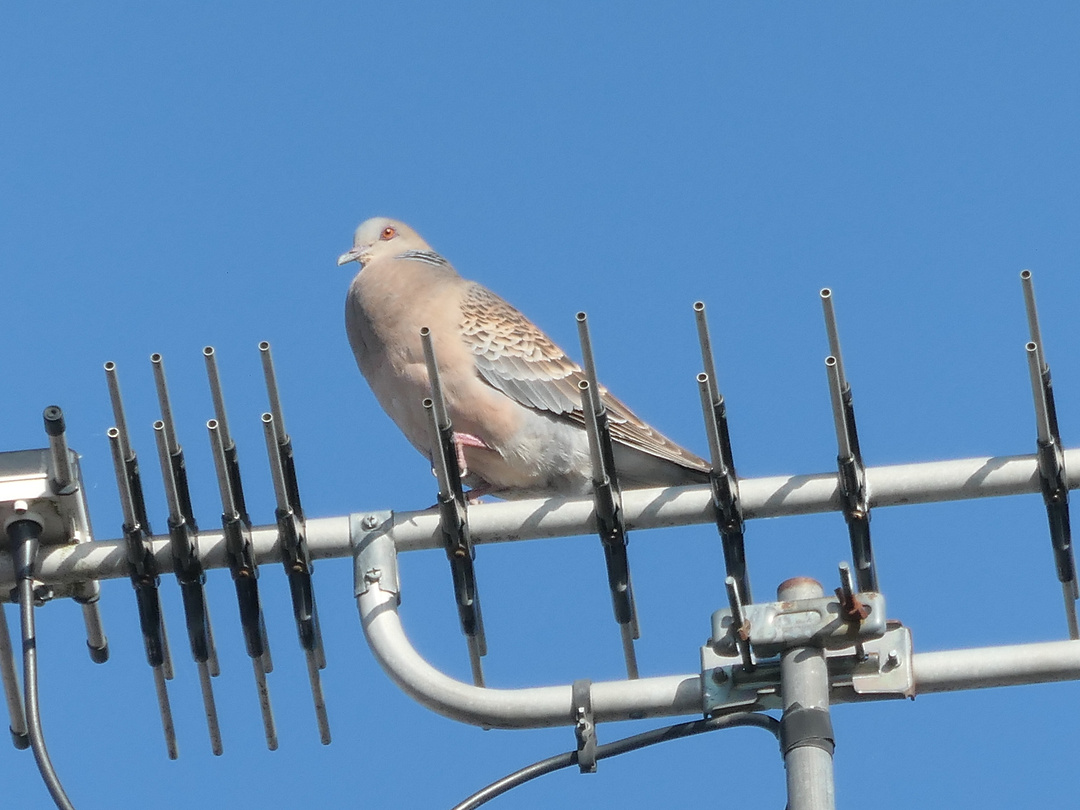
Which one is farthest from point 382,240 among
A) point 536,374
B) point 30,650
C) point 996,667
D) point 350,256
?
point 996,667

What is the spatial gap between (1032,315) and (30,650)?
2544 mm

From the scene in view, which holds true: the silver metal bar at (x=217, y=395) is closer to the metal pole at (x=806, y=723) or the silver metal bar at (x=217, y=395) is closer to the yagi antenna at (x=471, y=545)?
the yagi antenna at (x=471, y=545)

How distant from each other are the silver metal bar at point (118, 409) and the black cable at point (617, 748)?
1.40 metres

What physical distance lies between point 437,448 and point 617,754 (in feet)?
3.41

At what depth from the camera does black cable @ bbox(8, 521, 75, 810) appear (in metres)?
4.20

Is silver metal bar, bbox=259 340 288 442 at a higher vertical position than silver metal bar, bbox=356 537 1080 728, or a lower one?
higher

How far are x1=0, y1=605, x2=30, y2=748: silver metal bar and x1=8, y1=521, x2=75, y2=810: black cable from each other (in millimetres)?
224

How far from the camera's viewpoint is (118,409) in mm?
4703

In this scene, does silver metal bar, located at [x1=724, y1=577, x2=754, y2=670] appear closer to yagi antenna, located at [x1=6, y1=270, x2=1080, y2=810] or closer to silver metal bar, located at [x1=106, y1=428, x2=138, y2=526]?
yagi antenna, located at [x1=6, y1=270, x2=1080, y2=810]

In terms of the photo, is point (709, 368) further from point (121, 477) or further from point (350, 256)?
point (350, 256)

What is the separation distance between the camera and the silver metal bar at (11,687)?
16.2 ft

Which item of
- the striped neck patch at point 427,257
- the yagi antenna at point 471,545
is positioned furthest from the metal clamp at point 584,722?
the striped neck patch at point 427,257

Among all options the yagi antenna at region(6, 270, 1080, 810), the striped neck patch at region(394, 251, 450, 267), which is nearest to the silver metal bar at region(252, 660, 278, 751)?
the yagi antenna at region(6, 270, 1080, 810)

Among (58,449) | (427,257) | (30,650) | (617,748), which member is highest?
(427,257)
